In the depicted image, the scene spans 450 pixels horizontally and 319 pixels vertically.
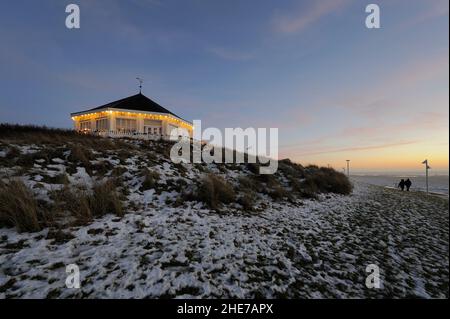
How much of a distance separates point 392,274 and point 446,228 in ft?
21.2

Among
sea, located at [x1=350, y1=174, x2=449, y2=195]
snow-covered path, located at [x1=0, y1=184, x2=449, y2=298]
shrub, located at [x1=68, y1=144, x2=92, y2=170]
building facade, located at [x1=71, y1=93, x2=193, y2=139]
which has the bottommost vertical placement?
sea, located at [x1=350, y1=174, x2=449, y2=195]

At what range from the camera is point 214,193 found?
339 inches

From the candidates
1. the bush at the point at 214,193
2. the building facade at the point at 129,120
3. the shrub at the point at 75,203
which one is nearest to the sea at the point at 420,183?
the bush at the point at 214,193

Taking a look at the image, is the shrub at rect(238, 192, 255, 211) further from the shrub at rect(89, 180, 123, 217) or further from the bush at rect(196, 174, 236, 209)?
the shrub at rect(89, 180, 123, 217)

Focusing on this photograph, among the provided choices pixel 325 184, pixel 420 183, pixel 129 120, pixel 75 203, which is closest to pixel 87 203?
pixel 75 203

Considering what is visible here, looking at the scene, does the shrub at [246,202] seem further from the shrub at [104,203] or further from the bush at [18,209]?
the bush at [18,209]

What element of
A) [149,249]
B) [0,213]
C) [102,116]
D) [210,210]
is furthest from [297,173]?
[102,116]

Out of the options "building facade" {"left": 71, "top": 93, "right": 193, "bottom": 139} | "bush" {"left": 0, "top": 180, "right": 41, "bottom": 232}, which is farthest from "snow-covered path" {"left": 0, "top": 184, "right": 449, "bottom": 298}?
"building facade" {"left": 71, "top": 93, "right": 193, "bottom": 139}

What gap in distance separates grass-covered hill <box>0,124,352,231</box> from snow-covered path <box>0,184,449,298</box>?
0.66 metres

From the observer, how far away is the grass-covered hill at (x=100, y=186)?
5352 mm

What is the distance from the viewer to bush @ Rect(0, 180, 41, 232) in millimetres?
4746

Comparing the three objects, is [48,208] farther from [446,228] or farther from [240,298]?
[446,228]
